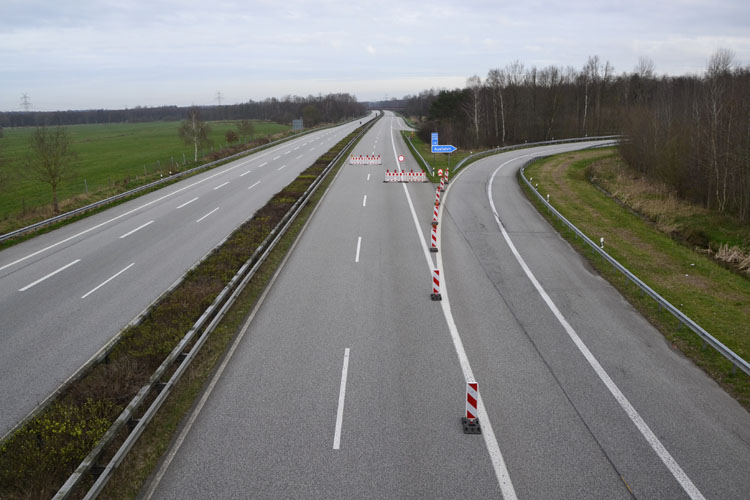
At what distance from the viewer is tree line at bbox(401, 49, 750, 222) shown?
24828mm

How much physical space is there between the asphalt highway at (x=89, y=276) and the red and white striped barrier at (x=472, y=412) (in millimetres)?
7880

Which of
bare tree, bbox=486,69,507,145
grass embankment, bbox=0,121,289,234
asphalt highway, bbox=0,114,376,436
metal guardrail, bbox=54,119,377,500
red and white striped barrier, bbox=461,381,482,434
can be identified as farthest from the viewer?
bare tree, bbox=486,69,507,145

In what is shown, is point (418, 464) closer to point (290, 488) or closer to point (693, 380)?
point (290, 488)

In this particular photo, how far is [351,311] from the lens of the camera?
488 inches

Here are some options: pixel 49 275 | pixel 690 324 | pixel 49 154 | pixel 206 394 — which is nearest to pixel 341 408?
pixel 206 394

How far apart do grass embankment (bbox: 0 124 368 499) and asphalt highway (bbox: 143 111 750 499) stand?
15.4 inches

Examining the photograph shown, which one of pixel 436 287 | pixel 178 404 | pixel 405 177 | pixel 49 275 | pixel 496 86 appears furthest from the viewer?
pixel 496 86

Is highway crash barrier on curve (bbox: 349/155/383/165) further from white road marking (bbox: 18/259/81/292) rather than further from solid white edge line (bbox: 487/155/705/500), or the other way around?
solid white edge line (bbox: 487/155/705/500)

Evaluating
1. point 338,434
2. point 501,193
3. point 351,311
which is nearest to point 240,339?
point 351,311

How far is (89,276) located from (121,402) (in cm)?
886

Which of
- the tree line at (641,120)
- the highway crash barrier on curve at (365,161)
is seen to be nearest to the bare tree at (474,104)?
the tree line at (641,120)

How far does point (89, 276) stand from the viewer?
15.2 m

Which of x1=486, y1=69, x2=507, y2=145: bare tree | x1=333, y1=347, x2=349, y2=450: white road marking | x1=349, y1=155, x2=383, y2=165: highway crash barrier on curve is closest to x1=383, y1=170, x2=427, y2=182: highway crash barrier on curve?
x1=349, y1=155, x2=383, y2=165: highway crash barrier on curve

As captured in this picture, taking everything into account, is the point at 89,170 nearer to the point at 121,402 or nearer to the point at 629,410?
the point at 121,402
